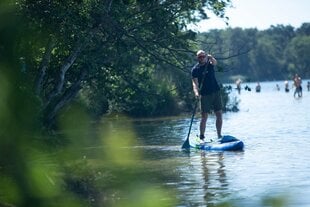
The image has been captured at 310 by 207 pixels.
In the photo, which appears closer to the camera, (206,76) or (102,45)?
(102,45)

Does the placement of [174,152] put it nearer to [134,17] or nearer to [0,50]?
[134,17]

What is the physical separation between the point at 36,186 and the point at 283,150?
10.3 m

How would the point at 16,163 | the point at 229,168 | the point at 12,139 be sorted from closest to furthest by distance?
1. the point at 12,139
2. the point at 16,163
3. the point at 229,168

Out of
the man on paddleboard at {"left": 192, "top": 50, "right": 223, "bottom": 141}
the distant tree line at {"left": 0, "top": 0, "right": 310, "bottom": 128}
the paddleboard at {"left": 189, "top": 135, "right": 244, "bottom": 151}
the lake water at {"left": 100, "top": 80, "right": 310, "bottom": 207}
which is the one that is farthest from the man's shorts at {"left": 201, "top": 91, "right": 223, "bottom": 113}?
the lake water at {"left": 100, "top": 80, "right": 310, "bottom": 207}

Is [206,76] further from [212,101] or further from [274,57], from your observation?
[274,57]

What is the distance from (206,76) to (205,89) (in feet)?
1.23

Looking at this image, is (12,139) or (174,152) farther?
(174,152)

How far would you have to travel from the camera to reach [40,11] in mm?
7203

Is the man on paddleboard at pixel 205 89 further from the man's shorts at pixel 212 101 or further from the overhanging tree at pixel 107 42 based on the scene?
the overhanging tree at pixel 107 42

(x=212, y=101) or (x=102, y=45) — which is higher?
(x=102, y=45)

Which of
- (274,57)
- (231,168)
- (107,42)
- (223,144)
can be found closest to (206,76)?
(223,144)

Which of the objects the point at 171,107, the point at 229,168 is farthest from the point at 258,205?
the point at 171,107

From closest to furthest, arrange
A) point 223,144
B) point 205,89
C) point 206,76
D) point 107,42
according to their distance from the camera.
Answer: point 223,144, point 107,42, point 206,76, point 205,89

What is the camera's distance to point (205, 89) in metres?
13.5
